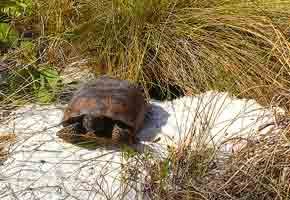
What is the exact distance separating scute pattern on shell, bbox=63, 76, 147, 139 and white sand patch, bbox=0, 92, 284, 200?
4.6 inches

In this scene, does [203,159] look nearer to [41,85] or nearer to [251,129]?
[251,129]

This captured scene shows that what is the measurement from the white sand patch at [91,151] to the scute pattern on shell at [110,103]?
0.38 feet

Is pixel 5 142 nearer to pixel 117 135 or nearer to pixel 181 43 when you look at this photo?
pixel 117 135

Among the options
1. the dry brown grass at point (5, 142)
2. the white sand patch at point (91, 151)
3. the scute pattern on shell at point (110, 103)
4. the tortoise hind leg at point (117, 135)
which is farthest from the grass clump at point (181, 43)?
the dry brown grass at point (5, 142)

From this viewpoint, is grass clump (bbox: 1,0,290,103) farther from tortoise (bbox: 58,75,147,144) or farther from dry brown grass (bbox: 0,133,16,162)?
dry brown grass (bbox: 0,133,16,162)

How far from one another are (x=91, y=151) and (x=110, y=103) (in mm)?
263

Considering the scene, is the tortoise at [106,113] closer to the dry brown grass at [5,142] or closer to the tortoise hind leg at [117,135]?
the tortoise hind leg at [117,135]

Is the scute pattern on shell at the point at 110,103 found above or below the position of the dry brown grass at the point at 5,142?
above

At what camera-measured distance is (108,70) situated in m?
3.59

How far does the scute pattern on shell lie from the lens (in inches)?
118

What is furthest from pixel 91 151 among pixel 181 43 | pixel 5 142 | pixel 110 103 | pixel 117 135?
pixel 181 43

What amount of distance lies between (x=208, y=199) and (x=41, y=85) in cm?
126

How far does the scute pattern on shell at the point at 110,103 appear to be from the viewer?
9.80 feet

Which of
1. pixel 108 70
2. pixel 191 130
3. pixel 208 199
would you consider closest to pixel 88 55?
pixel 108 70
